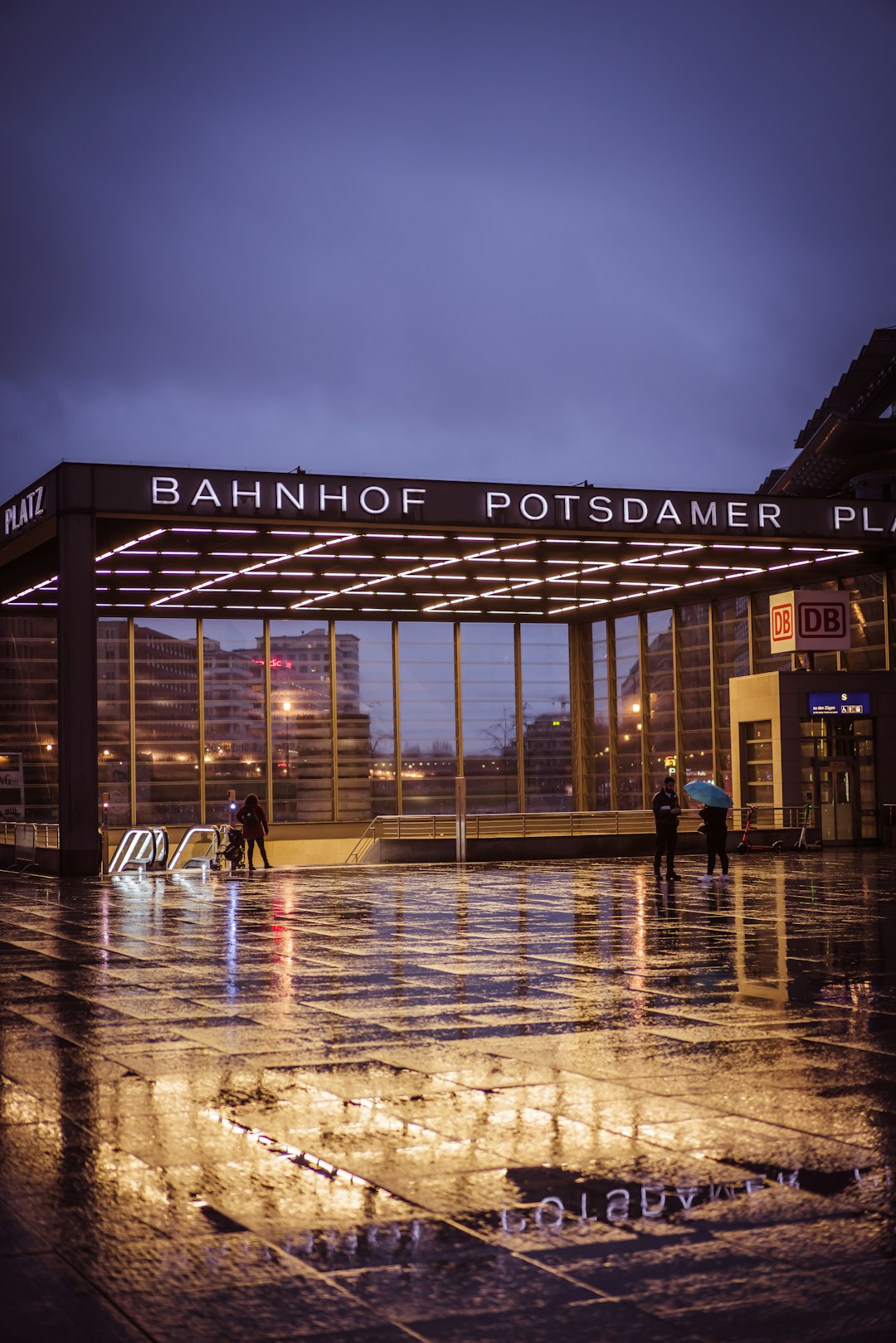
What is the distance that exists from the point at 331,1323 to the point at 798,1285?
156 centimetres

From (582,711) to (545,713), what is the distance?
1364 mm

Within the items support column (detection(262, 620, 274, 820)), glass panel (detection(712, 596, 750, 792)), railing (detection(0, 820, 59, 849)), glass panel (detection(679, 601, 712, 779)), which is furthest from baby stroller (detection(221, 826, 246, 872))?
glass panel (detection(679, 601, 712, 779))

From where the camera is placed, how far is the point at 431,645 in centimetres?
5231

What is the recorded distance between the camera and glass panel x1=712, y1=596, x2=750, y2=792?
4600 centimetres

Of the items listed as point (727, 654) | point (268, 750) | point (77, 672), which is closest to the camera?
point (77, 672)

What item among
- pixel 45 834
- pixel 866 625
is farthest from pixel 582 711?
pixel 45 834

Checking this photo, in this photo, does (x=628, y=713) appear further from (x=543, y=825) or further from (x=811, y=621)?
(x=811, y=621)

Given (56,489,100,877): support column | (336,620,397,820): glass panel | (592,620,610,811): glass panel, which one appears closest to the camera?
(56,489,100,877): support column

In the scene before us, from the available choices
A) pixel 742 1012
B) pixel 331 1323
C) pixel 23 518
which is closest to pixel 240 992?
pixel 742 1012

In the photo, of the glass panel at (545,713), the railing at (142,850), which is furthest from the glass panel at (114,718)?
the glass panel at (545,713)

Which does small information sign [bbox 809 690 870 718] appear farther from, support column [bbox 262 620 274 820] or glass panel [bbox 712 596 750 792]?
support column [bbox 262 620 274 820]

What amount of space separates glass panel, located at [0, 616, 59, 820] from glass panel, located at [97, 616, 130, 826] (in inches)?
63.0

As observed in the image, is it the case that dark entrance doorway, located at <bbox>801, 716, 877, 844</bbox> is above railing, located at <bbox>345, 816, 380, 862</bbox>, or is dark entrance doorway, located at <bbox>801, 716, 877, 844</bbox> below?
above

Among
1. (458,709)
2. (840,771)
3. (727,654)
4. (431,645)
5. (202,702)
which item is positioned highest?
(431,645)
